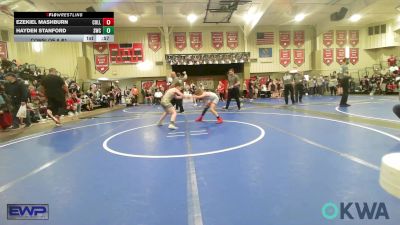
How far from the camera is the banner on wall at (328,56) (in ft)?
77.2

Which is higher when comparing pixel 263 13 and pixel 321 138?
pixel 263 13

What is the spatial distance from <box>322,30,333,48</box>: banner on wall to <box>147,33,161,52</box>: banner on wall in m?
14.4

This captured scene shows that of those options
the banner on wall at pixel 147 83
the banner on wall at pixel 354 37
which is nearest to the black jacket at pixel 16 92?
the banner on wall at pixel 147 83

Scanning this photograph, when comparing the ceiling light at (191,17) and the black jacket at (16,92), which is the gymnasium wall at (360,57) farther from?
the black jacket at (16,92)

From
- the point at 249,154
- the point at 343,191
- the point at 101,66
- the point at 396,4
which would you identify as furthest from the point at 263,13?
the point at 343,191

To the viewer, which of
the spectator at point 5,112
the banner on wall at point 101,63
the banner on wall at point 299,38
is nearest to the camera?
the spectator at point 5,112

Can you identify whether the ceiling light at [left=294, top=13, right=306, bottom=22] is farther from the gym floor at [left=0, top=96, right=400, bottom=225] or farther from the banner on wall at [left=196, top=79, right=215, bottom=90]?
the gym floor at [left=0, top=96, right=400, bottom=225]

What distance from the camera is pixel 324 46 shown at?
77.5 feet

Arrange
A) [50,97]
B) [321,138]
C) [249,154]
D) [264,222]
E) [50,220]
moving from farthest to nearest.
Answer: [50,97] → [321,138] → [249,154] → [50,220] → [264,222]

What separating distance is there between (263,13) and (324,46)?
952 centimetres

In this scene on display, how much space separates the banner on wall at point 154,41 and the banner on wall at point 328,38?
14429 millimetres

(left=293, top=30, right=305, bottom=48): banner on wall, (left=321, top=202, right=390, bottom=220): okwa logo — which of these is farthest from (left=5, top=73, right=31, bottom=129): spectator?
(left=293, top=30, right=305, bottom=48): banner on wall

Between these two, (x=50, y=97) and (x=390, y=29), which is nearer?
(x=50, y=97)

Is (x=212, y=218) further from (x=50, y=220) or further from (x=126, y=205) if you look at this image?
(x=50, y=220)
